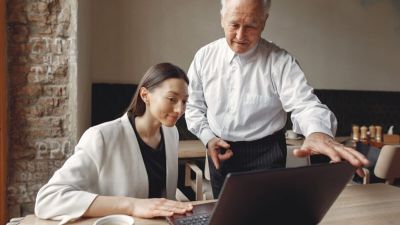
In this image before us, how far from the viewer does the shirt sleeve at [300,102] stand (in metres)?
1.29

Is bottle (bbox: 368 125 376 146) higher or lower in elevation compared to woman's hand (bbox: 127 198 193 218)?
lower

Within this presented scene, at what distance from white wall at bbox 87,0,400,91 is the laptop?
2.53 metres

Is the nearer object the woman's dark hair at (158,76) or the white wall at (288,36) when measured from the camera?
the woman's dark hair at (158,76)

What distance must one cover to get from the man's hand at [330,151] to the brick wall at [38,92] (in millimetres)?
1497

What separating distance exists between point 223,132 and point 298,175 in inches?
41.0

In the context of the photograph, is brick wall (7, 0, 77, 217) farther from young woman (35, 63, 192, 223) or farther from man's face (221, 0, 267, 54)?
man's face (221, 0, 267, 54)

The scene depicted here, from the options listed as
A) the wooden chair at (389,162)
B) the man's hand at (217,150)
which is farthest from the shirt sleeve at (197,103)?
the wooden chair at (389,162)

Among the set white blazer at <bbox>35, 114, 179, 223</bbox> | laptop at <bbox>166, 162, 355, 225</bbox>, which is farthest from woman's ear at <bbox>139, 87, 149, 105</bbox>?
laptop at <bbox>166, 162, 355, 225</bbox>

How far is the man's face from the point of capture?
1457 millimetres

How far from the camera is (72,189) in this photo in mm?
→ 1057

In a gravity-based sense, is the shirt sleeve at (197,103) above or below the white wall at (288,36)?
below

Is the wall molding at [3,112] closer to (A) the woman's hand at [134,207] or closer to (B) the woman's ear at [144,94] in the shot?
(B) the woman's ear at [144,94]

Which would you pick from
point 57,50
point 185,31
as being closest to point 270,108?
point 57,50

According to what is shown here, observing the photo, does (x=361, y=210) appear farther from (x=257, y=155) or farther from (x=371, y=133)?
(x=371, y=133)
